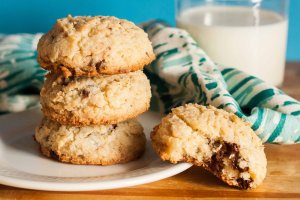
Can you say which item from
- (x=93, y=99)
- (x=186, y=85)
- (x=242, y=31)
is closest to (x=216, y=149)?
(x=93, y=99)

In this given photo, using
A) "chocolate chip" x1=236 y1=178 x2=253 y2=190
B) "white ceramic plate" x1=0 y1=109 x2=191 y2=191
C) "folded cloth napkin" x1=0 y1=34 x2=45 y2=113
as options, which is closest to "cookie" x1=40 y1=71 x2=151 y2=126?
"white ceramic plate" x1=0 y1=109 x2=191 y2=191

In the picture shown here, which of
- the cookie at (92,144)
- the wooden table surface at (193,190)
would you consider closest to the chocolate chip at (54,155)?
the cookie at (92,144)

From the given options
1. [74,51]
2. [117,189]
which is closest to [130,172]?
[117,189]

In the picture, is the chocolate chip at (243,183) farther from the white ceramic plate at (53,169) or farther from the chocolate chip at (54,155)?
the chocolate chip at (54,155)

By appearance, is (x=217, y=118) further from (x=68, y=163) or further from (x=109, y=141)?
(x=68, y=163)

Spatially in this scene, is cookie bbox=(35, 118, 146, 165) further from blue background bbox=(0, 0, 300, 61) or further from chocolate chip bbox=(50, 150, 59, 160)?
blue background bbox=(0, 0, 300, 61)

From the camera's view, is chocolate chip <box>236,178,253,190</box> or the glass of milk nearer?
chocolate chip <box>236,178,253,190</box>

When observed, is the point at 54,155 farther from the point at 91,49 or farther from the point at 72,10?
the point at 72,10
